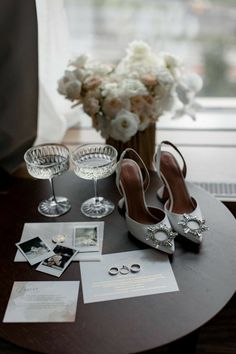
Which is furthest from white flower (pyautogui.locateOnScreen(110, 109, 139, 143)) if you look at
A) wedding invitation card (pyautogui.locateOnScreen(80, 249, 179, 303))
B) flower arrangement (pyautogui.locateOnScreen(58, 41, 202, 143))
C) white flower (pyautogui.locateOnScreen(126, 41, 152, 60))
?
wedding invitation card (pyautogui.locateOnScreen(80, 249, 179, 303))

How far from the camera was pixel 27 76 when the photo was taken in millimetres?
1408

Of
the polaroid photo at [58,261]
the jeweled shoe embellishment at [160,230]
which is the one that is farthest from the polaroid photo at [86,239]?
the jeweled shoe embellishment at [160,230]

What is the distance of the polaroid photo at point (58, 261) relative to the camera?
37.0 inches

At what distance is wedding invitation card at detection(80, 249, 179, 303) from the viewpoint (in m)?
0.88

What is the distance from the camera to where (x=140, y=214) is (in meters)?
1.07

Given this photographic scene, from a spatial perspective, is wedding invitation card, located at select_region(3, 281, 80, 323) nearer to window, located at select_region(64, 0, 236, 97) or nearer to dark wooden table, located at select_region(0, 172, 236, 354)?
dark wooden table, located at select_region(0, 172, 236, 354)

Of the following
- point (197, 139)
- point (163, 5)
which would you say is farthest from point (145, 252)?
point (163, 5)

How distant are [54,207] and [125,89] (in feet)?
1.29

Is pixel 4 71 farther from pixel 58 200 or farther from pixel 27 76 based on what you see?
pixel 58 200

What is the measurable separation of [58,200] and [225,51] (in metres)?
1.09

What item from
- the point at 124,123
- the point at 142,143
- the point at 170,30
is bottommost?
the point at 142,143

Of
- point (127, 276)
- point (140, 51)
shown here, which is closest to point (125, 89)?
point (140, 51)

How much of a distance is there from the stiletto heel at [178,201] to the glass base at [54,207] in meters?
0.27

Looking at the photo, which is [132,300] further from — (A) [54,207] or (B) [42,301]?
(A) [54,207]
